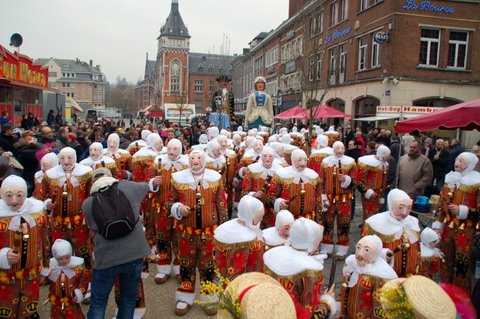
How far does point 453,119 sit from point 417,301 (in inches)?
193

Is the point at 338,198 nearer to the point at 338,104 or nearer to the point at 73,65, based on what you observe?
the point at 338,104

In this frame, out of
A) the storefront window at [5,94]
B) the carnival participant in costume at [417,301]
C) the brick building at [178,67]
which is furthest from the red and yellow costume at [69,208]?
the brick building at [178,67]

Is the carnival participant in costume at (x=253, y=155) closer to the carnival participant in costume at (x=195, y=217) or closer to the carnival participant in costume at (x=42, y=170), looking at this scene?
the carnival participant in costume at (x=195, y=217)

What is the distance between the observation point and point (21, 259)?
4012mm

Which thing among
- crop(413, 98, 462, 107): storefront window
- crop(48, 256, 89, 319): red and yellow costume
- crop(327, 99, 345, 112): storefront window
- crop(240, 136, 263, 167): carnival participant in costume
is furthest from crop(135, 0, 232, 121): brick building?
crop(48, 256, 89, 319): red and yellow costume

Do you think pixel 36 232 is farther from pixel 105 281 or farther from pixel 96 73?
pixel 96 73

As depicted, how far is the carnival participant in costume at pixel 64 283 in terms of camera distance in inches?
171

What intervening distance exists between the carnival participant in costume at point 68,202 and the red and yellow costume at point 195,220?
1218 millimetres

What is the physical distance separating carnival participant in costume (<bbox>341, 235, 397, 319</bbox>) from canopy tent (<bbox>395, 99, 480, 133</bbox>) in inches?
140

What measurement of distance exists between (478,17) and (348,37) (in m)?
7.17

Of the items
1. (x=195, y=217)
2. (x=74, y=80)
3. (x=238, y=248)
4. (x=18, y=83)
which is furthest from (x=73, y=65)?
(x=238, y=248)

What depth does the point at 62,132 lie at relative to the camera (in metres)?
9.20

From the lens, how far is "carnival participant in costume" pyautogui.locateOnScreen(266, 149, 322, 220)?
6035 mm

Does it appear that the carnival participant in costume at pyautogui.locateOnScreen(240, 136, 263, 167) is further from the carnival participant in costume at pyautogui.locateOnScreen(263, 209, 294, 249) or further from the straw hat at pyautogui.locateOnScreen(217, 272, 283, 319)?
the straw hat at pyautogui.locateOnScreen(217, 272, 283, 319)
